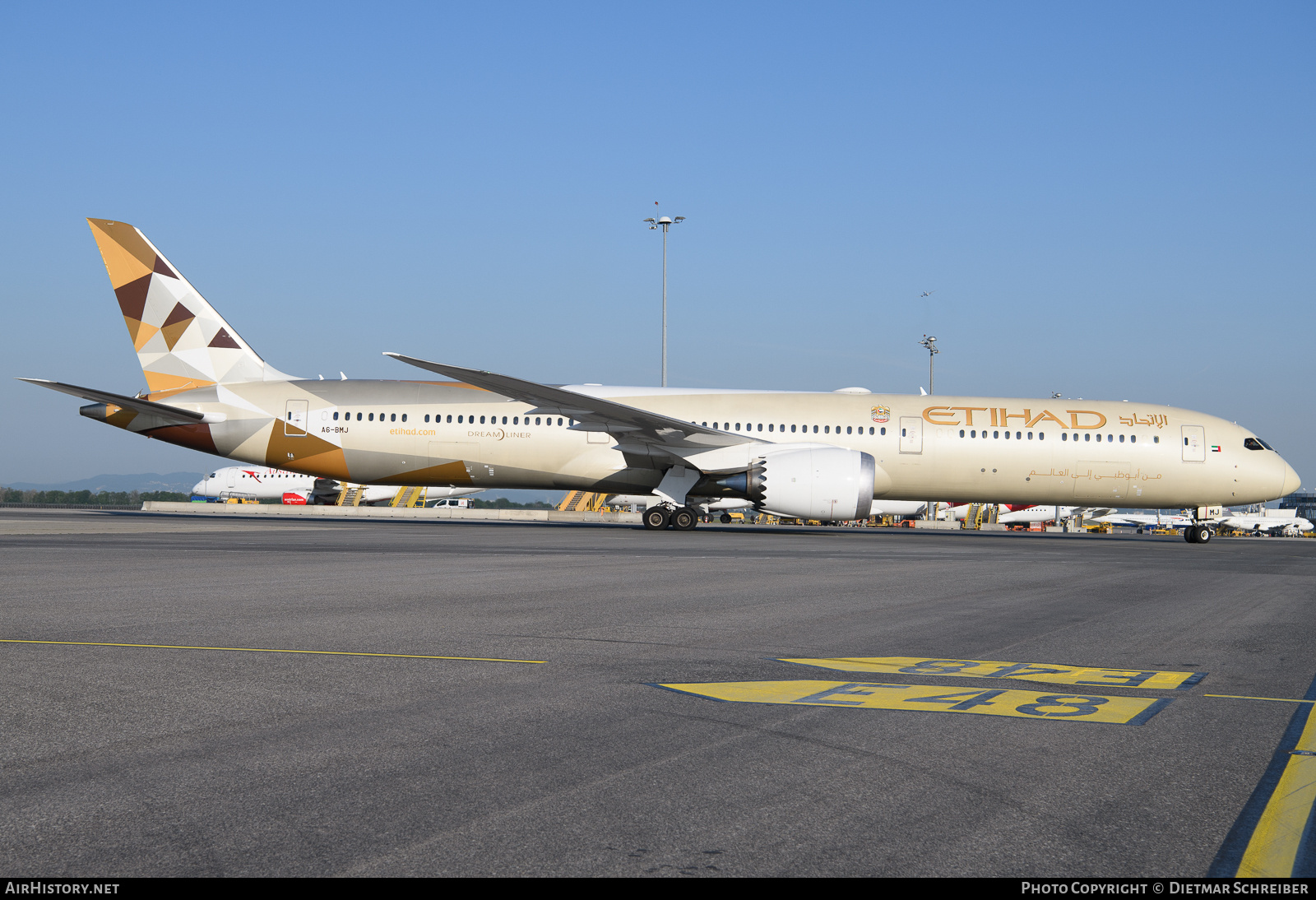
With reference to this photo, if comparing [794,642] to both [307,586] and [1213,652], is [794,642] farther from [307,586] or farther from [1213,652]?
[307,586]

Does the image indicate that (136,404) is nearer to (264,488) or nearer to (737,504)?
(737,504)

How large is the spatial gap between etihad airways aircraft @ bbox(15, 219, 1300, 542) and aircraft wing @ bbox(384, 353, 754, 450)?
0.13 metres

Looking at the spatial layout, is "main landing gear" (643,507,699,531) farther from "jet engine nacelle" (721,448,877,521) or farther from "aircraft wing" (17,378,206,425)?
"aircraft wing" (17,378,206,425)

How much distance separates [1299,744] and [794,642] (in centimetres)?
339

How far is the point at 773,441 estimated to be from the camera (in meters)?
26.5

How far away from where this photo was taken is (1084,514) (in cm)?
8531

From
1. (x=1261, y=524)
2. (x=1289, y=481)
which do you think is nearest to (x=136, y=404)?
(x=1289, y=481)

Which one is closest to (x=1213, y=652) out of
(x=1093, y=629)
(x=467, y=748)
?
(x=1093, y=629)

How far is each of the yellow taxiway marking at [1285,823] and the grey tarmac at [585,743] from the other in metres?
0.11

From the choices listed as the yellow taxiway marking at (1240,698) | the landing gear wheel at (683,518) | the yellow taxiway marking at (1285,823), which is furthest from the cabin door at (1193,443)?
the yellow taxiway marking at (1285,823)

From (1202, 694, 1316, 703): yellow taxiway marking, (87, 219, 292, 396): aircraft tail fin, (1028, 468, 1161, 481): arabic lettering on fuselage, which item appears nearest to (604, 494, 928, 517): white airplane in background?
(1028, 468, 1161, 481): arabic lettering on fuselage

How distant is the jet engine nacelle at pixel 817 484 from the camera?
23828mm

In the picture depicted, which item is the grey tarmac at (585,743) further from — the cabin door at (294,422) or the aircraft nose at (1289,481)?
the aircraft nose at (1289,481)

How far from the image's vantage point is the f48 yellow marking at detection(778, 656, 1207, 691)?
5809mm
